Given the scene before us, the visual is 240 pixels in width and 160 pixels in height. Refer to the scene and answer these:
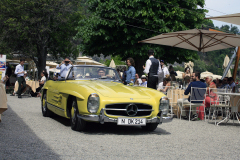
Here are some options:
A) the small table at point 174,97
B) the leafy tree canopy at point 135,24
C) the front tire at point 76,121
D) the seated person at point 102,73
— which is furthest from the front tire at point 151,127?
the leafy tree canopy at point 135,24

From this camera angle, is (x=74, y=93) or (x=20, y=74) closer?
(x=74, y=93)

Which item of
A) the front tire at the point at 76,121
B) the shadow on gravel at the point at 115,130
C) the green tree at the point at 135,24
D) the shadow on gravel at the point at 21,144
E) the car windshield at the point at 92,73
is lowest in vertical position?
the shadow on gravel at the point at 115,130

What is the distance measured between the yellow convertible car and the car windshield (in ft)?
0.49

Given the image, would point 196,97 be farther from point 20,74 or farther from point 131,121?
point 20,74

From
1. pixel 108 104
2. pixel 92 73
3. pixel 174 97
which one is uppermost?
pixel 92 73

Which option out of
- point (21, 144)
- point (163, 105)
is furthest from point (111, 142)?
point (163, 105)

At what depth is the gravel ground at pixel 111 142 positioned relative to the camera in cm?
475

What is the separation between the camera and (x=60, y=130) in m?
6.80

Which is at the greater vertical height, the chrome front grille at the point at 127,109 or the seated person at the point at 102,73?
the seated person at the point at 102,73

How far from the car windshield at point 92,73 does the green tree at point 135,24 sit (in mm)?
12568

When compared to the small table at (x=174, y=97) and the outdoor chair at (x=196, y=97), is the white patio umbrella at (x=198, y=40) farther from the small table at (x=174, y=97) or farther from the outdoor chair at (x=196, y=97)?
the outdoor chair at (x=196, y=97)

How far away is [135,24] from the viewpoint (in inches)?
832

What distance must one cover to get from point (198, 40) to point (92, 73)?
6.09 metres

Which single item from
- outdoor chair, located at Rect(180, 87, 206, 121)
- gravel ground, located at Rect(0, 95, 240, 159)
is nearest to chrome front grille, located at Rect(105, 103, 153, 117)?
gravel ground, located at Rect(0, 95, 240, 159)
